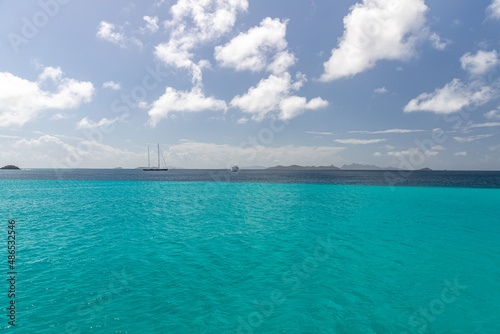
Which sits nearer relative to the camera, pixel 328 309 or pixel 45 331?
pixel 45 331

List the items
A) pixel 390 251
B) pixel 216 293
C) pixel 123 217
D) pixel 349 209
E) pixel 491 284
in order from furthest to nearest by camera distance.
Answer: pixel 349 209
pixel 123 217
pixel 390 251
pixel 491 284
pixel 216 293

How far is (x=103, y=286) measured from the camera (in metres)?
15.0

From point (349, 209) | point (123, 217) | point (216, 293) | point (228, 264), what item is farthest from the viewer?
point (349, 209)

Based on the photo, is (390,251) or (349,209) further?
(349,209)

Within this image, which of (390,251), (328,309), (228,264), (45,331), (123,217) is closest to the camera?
(45,331)

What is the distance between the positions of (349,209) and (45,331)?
4524 cm

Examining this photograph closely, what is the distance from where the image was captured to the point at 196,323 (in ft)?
37.9

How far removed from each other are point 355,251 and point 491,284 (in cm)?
914

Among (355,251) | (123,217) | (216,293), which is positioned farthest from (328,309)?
(123,217)

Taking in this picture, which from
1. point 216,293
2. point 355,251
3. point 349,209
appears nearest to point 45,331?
point 216,293

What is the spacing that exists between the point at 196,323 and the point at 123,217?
30.7m

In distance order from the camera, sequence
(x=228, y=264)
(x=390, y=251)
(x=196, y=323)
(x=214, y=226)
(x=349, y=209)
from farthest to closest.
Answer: (x=349, y=209) < (x=214, y=226) < (x=390, y=251) < (x=228, y=264) < (x=196, y=323)

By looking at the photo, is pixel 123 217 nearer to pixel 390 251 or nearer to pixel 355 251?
pixel 355 251

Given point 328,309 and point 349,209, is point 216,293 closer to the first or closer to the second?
point 328,309
